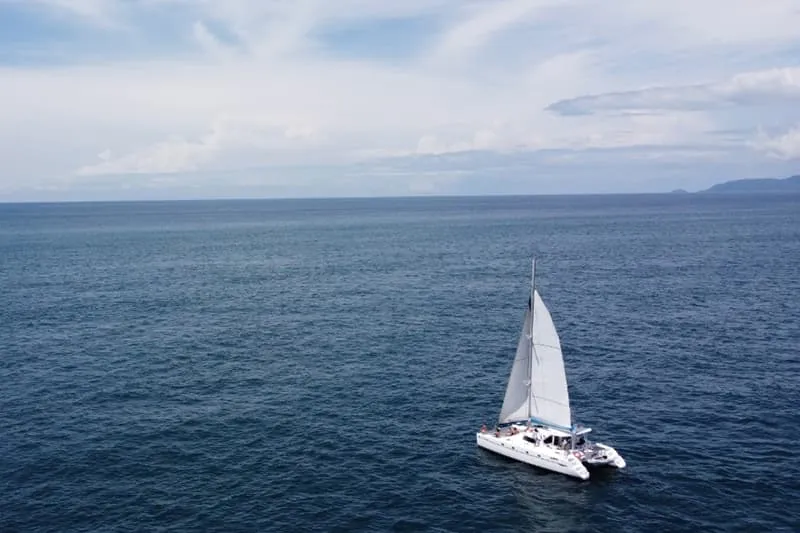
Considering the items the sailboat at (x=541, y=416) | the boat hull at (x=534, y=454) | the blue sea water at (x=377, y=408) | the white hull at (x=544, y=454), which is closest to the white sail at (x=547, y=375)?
the sailboat at (x=541, y=416)

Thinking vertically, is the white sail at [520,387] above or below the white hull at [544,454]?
above

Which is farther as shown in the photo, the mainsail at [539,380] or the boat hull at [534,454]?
the mainsail at [539,380]

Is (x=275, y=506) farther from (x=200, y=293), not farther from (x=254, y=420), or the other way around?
(x=200, y=293)

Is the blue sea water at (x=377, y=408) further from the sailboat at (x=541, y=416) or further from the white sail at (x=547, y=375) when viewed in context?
the white sail at (x=547, y=375)

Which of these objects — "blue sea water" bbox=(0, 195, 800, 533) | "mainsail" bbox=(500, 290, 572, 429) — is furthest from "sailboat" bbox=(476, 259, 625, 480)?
"blue sea water" bbox=(0, 195, 800, 533)

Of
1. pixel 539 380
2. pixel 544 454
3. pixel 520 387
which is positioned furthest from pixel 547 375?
pixel 544 454

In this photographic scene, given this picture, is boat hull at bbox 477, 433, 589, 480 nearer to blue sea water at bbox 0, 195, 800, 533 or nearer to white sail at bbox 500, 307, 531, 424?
blue sea water at bbox 0, 195, 800, 533

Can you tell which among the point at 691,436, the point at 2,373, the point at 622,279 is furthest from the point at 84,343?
the point at 622,279
